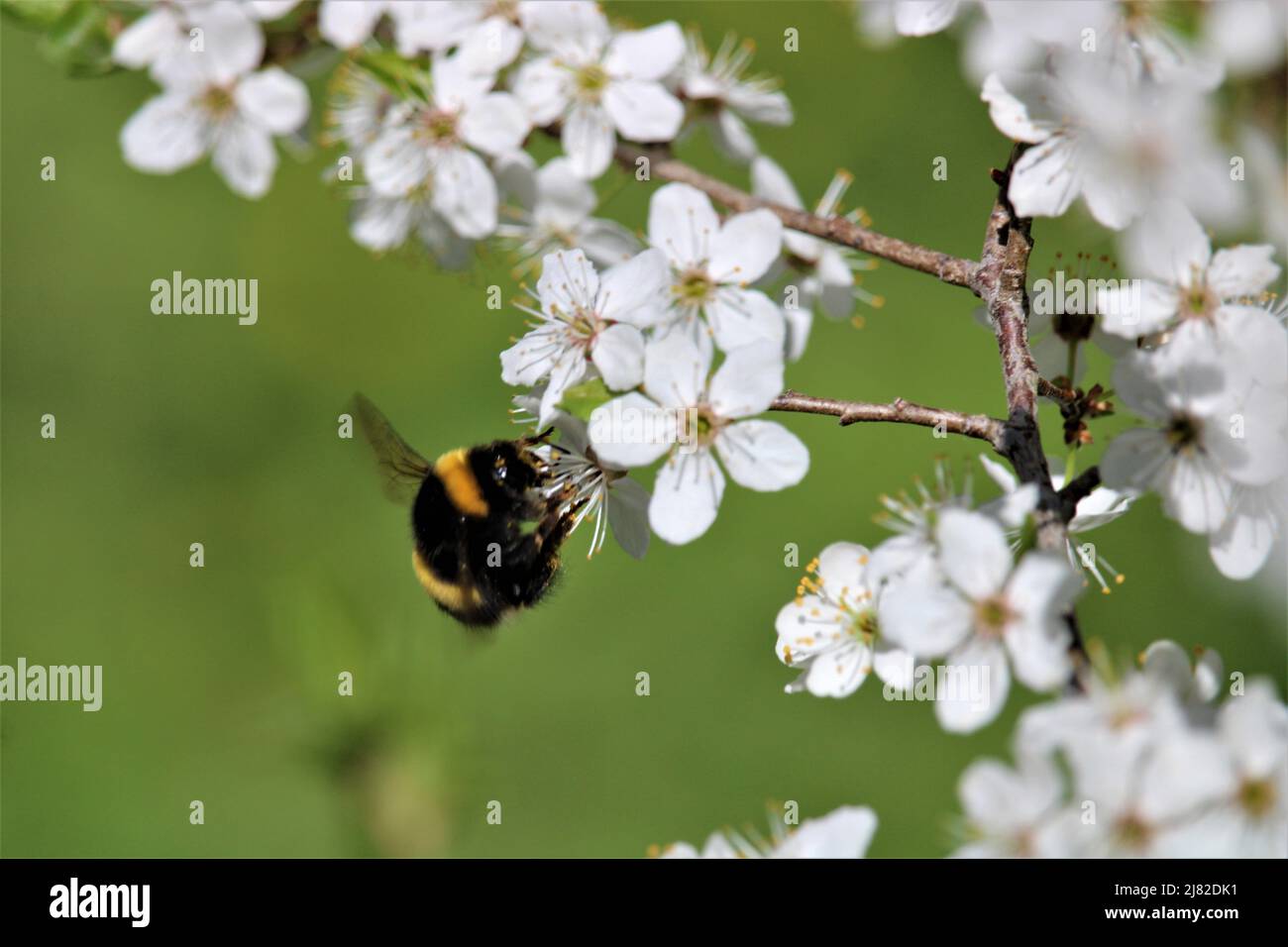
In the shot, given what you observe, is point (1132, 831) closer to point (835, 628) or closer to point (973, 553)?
point (973, 553)

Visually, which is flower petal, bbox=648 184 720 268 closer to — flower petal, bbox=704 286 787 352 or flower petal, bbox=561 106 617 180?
flower petal, bbox=704 286 787 352

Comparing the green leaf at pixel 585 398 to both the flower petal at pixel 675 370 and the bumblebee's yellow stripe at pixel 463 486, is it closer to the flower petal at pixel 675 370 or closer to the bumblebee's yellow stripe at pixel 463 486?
the flower petal at pixel 675 370

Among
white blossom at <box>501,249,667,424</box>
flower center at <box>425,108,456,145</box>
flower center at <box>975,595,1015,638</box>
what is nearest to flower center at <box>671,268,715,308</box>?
white blossom at <box>501,249,667,424</box>

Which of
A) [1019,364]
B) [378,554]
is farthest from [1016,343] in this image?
[378,554]

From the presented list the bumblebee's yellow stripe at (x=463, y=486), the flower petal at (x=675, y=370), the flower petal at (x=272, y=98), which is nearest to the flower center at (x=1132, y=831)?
the flower petal at (x=675, y=370)

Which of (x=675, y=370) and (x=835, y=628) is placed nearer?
(x=675, y=370)
